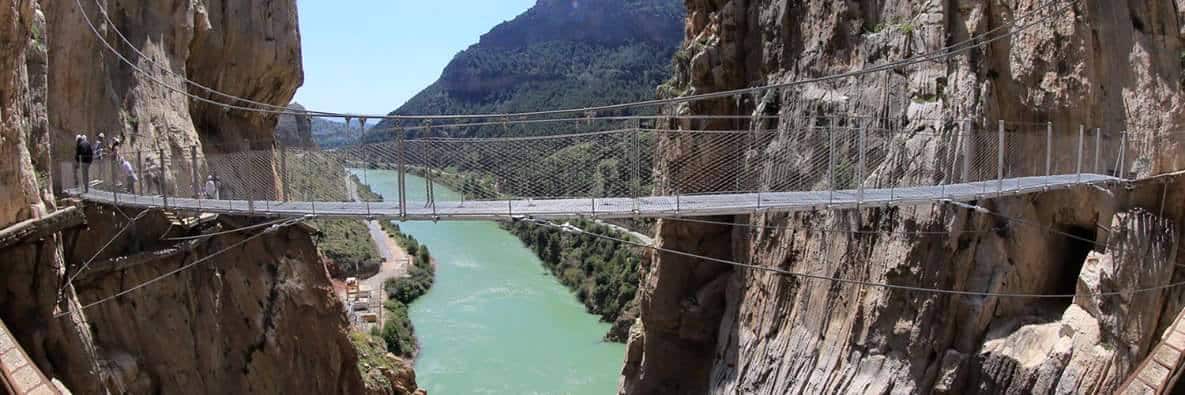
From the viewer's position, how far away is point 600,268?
2969 cm

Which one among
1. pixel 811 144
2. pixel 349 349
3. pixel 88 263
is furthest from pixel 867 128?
pixel 88 263

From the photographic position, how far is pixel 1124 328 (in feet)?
23.7

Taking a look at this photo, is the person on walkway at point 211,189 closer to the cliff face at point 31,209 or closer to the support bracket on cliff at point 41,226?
the support bracket on cliff at point 41,226

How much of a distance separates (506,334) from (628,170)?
1714 cm

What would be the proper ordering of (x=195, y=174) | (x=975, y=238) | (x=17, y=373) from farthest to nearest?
(x=975, y=238) → (x=195, y=174) → (x=17, y=373)

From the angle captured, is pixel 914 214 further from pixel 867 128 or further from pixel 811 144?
pixel 811 144

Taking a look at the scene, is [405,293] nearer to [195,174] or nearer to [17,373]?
[195,174]

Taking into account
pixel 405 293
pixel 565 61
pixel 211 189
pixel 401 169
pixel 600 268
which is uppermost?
pixel 565 61

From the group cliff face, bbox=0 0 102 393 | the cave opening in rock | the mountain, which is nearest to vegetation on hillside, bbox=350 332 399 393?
cliff face, bbox=0 0 102 393

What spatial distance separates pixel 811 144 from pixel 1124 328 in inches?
153

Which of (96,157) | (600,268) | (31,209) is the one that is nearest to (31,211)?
(31,209)

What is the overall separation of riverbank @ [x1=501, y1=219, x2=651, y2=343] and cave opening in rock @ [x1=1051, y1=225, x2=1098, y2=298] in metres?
14.1

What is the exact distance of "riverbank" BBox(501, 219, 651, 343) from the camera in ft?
81.4

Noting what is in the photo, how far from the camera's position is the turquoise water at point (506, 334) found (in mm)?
19781
